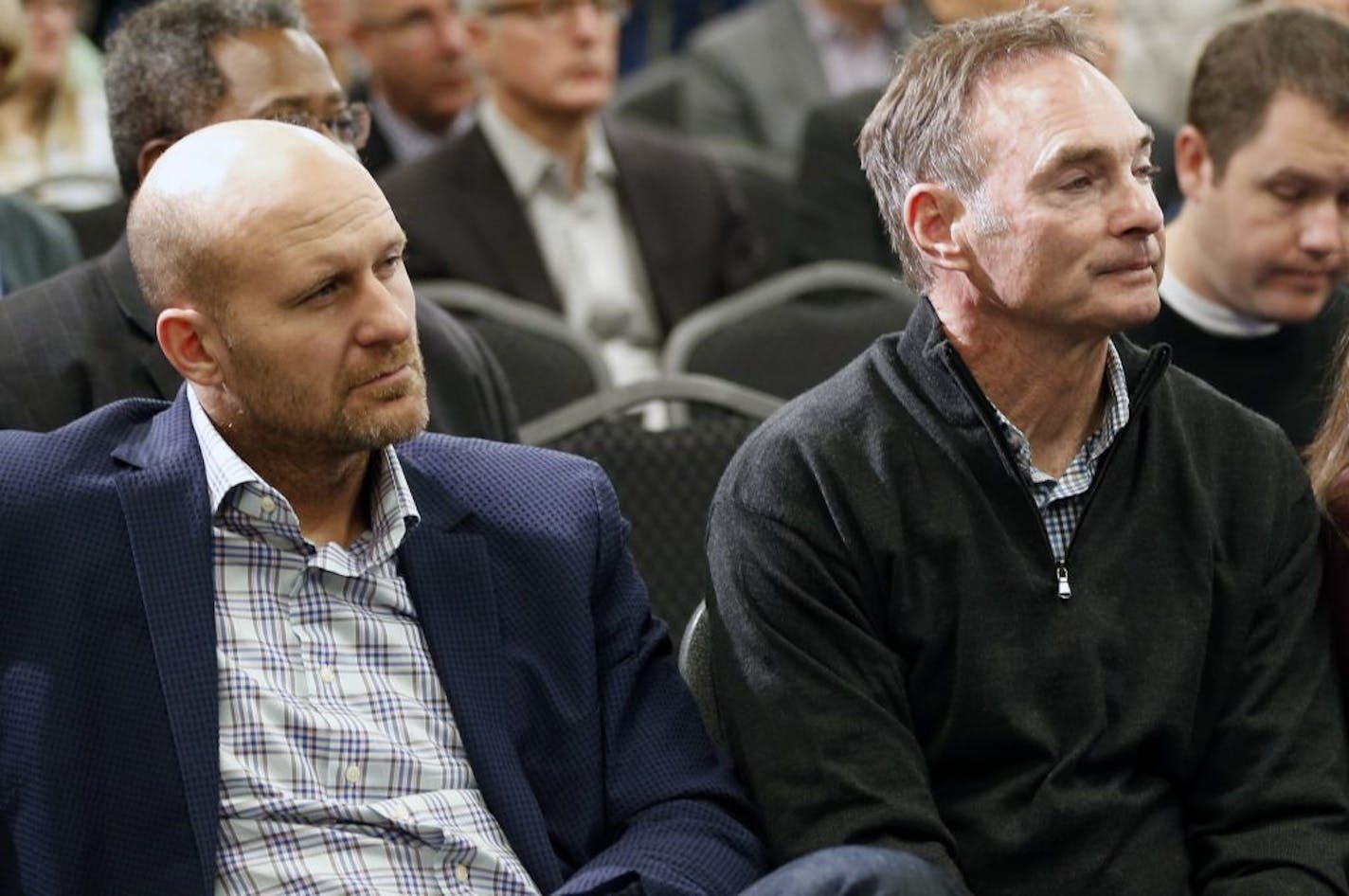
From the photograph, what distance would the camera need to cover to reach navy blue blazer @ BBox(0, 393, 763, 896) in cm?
207

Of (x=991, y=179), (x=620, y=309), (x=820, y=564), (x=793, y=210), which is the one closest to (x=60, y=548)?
(x=820, y=564)

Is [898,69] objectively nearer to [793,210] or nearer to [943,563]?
[943,563]

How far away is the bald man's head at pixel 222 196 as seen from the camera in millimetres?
2219

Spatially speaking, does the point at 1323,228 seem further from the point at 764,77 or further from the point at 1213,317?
the point at 764,77

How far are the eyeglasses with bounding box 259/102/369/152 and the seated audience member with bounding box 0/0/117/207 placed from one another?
6.06ft

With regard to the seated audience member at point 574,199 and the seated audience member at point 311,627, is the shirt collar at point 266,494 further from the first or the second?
the seated audience member at point 574,199

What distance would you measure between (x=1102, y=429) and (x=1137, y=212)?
9.7 inches

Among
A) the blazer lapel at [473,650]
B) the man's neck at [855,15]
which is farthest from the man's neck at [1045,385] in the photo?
the man's neck at [855,15]

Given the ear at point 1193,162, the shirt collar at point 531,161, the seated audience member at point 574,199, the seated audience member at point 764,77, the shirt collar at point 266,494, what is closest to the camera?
the shirt collar at point 266,494

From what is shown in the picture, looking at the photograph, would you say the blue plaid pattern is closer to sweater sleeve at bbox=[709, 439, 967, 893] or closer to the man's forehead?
sweater sleeve at bbox=[709, 439, 967, 893]

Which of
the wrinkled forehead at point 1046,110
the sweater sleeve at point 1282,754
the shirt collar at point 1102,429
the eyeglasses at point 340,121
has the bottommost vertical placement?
the sweater sleeve at point 1282,754

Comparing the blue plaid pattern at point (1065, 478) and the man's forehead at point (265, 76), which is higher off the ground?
the man's forehead at point (265, 76)

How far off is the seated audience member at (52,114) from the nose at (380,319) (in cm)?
267

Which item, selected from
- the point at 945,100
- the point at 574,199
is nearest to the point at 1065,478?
the point at 945,100
